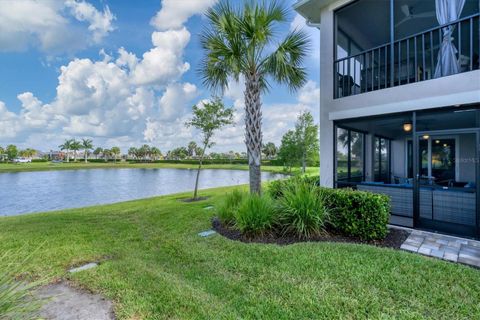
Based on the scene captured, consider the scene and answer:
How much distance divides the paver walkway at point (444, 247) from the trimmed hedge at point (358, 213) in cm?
55

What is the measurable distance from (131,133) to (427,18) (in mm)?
26091

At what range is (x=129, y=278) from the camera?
3350 millimetres

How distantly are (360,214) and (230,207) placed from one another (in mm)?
2984

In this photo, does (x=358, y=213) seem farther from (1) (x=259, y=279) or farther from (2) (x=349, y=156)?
(2) (x=349, y=156)

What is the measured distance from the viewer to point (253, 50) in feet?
20.8

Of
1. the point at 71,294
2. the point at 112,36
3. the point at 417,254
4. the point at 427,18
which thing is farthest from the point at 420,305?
the point at 112,36

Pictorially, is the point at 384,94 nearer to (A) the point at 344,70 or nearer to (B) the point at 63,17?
(A) the point at 344,70

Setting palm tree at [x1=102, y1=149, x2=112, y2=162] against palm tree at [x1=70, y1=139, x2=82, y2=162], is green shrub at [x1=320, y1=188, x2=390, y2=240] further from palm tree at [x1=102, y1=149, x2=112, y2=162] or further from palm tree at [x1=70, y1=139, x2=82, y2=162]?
palm tree at [x1=102, y1=149, x2=112, y2=162]

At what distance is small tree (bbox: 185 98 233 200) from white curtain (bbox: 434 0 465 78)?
8439mm

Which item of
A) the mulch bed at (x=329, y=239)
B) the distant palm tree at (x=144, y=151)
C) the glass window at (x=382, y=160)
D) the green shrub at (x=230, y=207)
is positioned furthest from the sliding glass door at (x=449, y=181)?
the distant palm tree at (x=144, y=151)

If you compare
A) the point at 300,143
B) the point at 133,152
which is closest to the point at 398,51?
the point at 300,143

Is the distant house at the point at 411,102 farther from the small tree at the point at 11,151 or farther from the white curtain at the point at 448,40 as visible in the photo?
the small tree at the point at 11,151

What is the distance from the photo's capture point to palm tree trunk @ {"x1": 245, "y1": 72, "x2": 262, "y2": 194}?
643 centimetres

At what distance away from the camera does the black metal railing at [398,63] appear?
546cm
